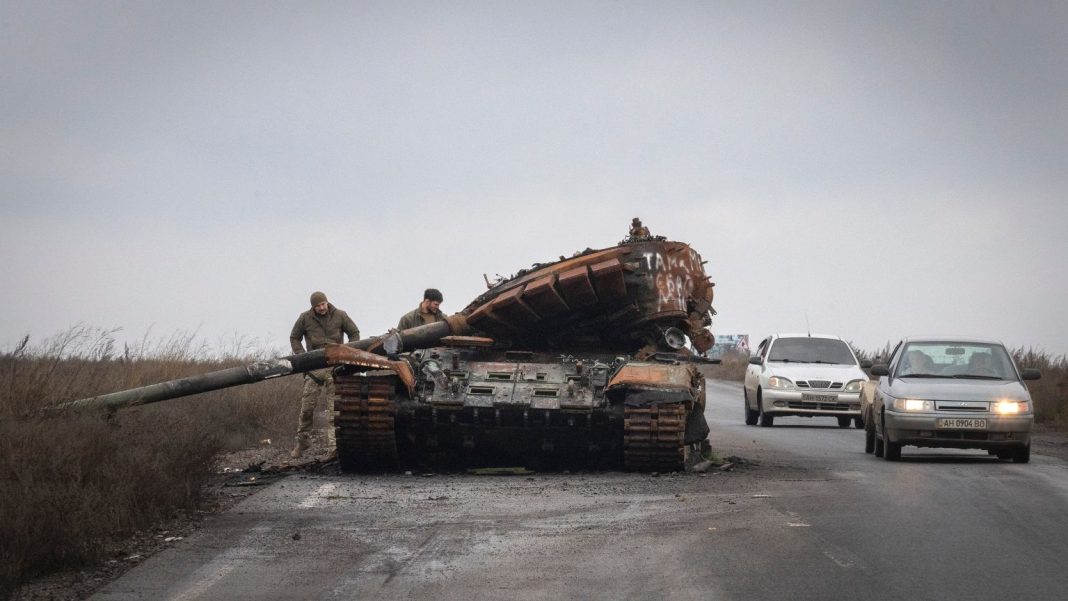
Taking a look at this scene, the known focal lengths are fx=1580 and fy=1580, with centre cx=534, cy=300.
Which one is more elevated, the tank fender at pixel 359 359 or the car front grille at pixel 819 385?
the car front grille at pixel 819 385

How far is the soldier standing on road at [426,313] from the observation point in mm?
18328

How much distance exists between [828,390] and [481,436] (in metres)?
11.9

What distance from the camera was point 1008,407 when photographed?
17.6 metres

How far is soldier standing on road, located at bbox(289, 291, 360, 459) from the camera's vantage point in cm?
1812

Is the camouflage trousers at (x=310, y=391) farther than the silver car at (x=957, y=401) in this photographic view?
Yes

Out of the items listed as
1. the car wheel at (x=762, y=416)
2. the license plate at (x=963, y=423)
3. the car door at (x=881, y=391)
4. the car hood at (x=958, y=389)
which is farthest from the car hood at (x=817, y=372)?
the license plate at (x=963, y=423)

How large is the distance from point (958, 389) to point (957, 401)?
0.23 meters

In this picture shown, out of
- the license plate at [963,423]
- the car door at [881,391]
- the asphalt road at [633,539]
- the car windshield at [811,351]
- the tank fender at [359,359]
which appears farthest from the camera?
the car windshield at [811,351]

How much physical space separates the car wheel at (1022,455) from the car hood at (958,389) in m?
0.61

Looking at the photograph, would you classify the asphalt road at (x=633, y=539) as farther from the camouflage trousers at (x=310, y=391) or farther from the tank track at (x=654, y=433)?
the camouflage trousers at (x=310, y=391)

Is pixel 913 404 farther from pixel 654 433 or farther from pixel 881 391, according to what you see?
pixel 654 433

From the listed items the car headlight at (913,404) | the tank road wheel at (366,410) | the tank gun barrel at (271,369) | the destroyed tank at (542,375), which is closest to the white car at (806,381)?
the car headlight at (913,404)

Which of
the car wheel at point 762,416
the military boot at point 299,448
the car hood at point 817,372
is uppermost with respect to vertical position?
the car hood at point 817,372

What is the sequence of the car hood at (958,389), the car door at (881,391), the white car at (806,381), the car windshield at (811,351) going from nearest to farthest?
the car hood at (958,389) → the car door at (881,391) → the white car at (806,381) → the car windshield at (811,351)
